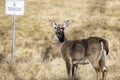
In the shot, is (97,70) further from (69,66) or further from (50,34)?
(50,34)

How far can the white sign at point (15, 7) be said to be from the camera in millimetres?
18609

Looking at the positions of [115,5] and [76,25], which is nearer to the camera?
[76,25]

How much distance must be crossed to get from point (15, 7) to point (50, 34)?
1156cm

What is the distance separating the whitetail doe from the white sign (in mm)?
4476

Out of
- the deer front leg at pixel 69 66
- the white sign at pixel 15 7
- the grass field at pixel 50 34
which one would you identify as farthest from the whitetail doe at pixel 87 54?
the white sign at pixel 15 7

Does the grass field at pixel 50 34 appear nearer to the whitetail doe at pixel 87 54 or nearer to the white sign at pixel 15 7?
the whitetail doe at pixel 87 54

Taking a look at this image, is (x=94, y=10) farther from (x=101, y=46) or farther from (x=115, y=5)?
(x=101, y=46)

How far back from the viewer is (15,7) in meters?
18.7

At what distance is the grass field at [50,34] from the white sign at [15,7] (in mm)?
2266

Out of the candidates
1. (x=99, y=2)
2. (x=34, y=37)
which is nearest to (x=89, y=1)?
(x=99, y=2)

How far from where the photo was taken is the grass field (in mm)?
15656

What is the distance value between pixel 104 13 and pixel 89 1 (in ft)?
14.6

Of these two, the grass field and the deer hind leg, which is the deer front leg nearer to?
the grass field

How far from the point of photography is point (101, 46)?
13.9 metres
